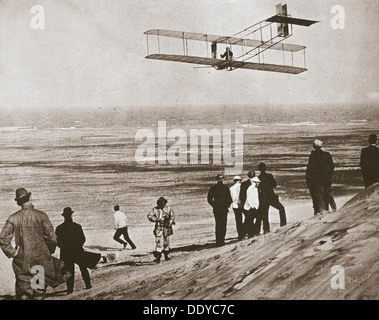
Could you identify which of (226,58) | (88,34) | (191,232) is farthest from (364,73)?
(88,34)

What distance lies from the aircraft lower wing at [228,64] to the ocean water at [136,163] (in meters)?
0.92

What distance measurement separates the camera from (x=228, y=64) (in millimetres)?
11242

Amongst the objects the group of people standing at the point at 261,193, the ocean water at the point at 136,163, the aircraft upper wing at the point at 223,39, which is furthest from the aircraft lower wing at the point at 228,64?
the group of people standing at the point at 261,193

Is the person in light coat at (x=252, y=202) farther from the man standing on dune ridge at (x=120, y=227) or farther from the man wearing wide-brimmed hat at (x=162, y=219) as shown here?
the man standing on dune ridge at (x=120, y=227)

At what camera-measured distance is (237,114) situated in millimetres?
14414

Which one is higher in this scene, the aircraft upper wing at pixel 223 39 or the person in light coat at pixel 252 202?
the aircraft upper wing at pixel 223 39

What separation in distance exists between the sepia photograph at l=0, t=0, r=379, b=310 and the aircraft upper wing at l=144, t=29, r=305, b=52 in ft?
0.12

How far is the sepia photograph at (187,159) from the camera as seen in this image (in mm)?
7969

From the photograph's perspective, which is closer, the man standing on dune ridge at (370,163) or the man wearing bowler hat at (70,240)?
the man wearing bowler hat at (70,240)

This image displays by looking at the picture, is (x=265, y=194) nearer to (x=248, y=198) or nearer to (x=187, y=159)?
(x=248, y=198)

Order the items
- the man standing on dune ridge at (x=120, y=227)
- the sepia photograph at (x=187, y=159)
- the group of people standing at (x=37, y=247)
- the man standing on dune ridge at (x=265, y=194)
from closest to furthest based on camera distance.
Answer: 1. the group of people standing at (x=37, y=247)
2. the sepia photograph at (x=187, y=159)
3. the man standing on dune ridge at (x=265, y=194)
4. the man standing on dune ridge at (x=120, y=227)

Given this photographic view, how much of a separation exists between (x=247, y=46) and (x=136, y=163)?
325 cm

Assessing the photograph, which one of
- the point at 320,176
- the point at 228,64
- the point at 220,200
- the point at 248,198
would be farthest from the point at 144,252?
the point at 228,64

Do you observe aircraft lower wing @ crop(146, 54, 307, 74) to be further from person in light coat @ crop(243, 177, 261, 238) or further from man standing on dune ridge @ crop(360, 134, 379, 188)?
person in light coat @ crop(243, 177, 261, 238)
